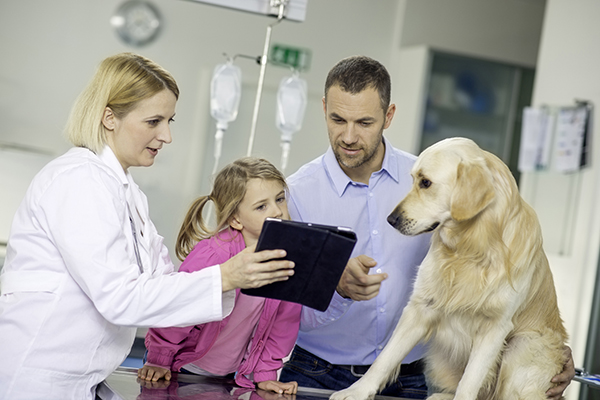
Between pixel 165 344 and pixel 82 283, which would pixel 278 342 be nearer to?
pixel 165 344

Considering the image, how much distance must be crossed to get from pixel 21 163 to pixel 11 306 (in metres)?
4.13

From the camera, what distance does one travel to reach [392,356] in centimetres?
164

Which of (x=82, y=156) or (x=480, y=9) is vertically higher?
(x=480, y=9)

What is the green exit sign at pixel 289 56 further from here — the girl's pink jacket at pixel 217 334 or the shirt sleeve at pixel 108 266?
the shirt sleeve at pixel 108 266

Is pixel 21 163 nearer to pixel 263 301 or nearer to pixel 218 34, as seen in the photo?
pixel 218 34

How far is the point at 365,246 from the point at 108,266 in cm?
98

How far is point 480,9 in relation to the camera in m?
6.38

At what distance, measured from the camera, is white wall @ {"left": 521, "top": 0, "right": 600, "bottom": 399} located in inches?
164

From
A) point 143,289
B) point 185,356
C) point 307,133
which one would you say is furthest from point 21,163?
point 143,289

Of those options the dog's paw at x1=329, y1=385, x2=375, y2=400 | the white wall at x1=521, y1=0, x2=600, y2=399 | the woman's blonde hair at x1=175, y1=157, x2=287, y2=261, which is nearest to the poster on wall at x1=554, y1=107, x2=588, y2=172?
the white wall at x1=521, y1=0, x2=600, y2=399

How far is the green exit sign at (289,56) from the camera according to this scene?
5.97 meters

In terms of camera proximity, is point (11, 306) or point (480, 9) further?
point (480, 9)

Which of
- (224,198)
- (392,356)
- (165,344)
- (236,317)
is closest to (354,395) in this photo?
(392,356)

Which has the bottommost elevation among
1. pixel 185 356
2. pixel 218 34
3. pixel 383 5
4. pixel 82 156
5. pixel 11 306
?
pixel 185 356
